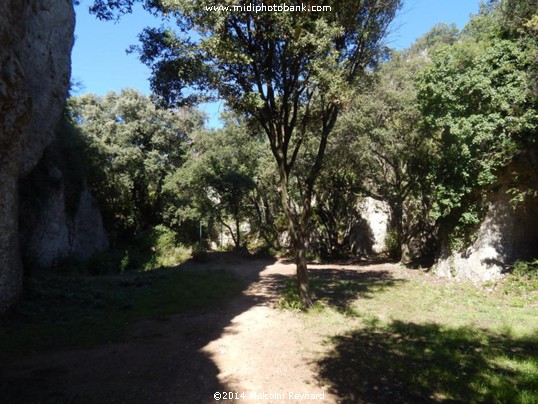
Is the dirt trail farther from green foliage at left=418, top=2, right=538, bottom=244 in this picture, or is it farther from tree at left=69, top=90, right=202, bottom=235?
tree at left=69, top=90, right=202, bottom=235

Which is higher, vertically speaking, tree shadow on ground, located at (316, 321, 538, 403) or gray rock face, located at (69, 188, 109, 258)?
gray rock face, located at (69, 188, 109, 258)

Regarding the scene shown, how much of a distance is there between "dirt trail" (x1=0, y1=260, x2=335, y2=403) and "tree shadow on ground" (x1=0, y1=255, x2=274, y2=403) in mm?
12

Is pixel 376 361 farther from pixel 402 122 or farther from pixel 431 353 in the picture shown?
pixel 402 122

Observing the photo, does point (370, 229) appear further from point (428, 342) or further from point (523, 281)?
point (428, 342)

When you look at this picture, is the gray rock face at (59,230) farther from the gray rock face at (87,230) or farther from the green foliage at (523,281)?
the green foliage at (523,281)

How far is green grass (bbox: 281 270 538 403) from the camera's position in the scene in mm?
4762

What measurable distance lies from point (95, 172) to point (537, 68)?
21797mm

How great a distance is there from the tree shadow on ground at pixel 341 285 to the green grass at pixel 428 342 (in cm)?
7

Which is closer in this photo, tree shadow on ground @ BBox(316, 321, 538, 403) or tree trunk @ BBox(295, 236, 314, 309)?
tree shadow on ground @ BBox(316, 321, 538, 403)

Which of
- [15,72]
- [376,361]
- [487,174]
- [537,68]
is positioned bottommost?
[376,361]

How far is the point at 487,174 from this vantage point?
11469 mm

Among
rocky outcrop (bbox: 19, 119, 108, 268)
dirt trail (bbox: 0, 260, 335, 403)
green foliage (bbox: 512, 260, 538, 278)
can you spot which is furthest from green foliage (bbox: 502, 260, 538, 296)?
rocky outcrop (bbox: 19, 119, 108, 268)

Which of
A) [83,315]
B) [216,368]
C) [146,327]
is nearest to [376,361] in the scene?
[216,368]

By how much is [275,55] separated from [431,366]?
301 inches
